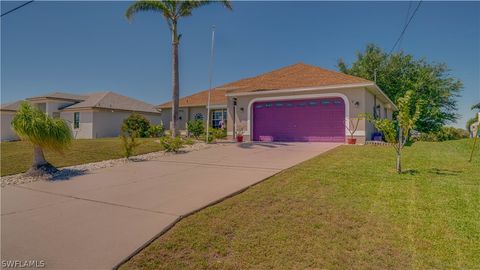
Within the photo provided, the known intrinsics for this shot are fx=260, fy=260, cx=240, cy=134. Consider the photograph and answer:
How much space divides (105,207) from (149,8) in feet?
46.1

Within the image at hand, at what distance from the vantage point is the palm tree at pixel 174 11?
50.2 feet

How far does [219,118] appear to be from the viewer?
22250 mm

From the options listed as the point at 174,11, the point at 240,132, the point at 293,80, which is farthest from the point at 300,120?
the point at 174,11

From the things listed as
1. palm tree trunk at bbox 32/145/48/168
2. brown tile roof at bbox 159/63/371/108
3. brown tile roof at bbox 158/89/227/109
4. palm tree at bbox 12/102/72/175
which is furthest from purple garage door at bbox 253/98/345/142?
palm tree trunk at bbox 32/145/48/168

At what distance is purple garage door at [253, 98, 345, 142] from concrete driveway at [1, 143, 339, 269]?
7.16 metres

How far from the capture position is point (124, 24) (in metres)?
16.7

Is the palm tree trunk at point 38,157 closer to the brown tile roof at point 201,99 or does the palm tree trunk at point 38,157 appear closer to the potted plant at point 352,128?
the potted plant at point 352,128

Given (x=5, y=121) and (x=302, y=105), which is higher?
(x=302, y=105)

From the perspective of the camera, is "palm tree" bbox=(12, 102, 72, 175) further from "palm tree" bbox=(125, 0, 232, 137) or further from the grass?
"palm tree" bbox=(125, 0, 232, 137)

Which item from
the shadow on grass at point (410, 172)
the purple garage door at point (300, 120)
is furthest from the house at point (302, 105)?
the shadow on grass at point (410, 172)

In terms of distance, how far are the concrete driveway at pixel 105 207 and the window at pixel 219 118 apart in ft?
41.7

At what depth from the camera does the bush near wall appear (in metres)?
25.0

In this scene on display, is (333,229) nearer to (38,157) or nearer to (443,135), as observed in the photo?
(38,157)

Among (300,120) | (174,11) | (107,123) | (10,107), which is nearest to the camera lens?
(174,11)
